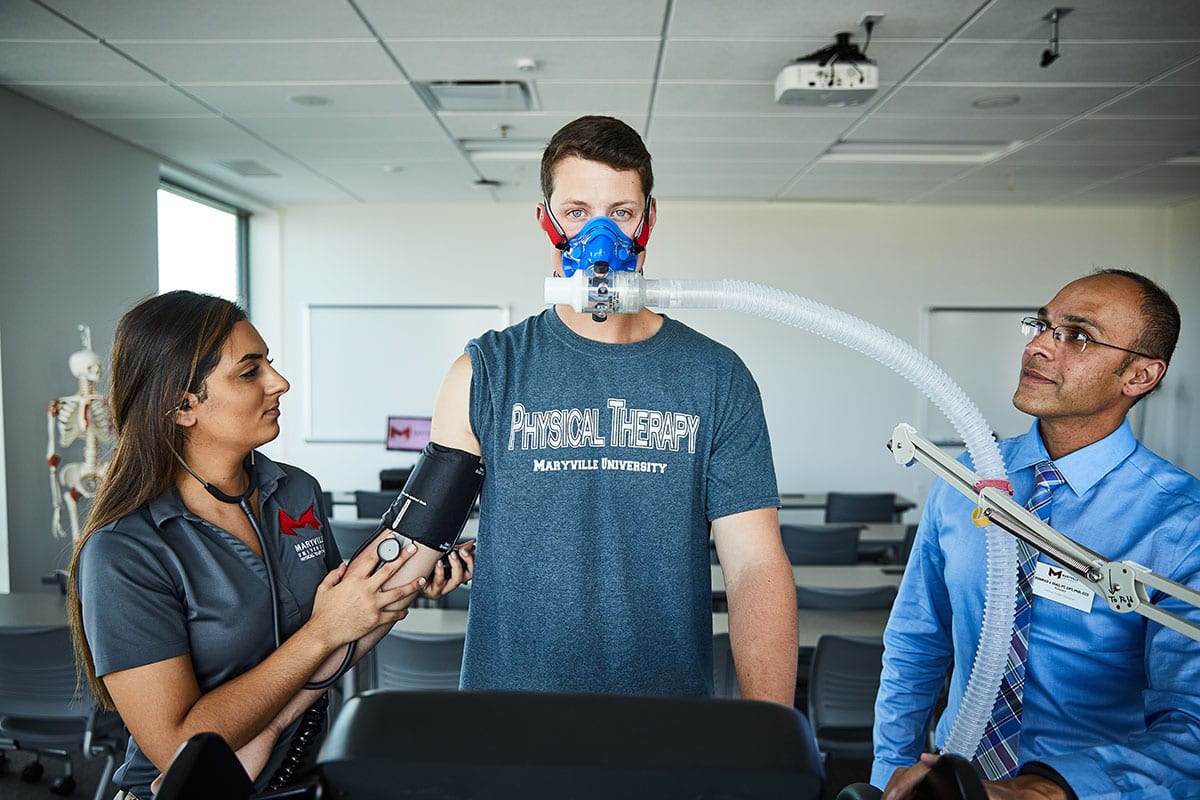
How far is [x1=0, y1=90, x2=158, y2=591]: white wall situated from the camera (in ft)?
14.2

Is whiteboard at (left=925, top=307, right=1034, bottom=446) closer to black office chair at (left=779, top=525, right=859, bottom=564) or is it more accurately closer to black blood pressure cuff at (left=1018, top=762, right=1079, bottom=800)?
black office chair at (left=779, top=525, right=859, bottom=564)

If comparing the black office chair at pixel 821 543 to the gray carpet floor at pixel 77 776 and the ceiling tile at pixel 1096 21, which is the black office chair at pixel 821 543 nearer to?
the gray carpet floor at pixel 77 776

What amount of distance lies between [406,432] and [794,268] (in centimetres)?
373

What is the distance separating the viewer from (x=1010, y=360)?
24.9 ft

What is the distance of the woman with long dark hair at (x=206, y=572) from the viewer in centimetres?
120

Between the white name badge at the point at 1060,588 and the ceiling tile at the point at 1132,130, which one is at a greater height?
the ceiling tile at the point at 1132,130

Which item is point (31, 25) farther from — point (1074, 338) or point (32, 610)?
point (1074, 338)

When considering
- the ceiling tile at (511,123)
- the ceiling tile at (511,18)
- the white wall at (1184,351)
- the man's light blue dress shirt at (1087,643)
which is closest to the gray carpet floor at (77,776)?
the man's light blue dress shirt at (1087,643)

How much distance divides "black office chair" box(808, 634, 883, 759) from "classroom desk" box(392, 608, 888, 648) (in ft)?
0.56

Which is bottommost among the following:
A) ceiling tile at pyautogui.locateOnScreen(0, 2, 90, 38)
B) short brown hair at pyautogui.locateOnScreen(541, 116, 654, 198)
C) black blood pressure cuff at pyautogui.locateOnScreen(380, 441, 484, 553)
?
black blood pressure cuff at pyautogui.locateOnScreen(380, 441, 484, 553)

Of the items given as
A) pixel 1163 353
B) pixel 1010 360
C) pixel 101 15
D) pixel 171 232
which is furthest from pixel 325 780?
pixel 1010 360

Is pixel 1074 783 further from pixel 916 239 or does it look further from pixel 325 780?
pixel 916 239

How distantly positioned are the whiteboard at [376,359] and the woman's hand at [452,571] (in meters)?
6.28

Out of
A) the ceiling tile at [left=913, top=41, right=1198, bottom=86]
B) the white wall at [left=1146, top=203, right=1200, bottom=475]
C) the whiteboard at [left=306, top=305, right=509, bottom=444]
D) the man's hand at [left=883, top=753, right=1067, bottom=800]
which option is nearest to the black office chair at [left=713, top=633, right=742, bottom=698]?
the man's hand at [left=883, top=753, right=1067, bottom=800]
